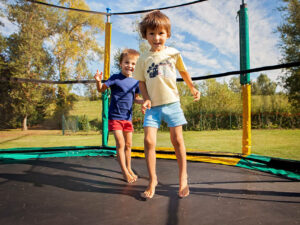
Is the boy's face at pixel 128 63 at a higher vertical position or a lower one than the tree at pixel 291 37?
lower

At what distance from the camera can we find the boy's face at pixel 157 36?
113cm

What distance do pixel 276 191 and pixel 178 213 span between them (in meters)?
0.63

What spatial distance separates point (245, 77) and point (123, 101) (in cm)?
105

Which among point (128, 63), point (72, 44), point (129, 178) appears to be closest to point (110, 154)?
point (129, 178)

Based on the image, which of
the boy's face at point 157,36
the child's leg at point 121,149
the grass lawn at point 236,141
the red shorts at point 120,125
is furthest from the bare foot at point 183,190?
the grass lawn at point 236,141

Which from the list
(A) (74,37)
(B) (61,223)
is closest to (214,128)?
(B) (61,223)

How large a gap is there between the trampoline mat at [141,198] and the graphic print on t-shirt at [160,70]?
65 cm

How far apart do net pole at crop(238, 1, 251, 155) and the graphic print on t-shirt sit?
0.89 meters

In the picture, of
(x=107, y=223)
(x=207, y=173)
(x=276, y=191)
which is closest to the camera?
(x=107, y=223)

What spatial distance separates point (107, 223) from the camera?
76cm

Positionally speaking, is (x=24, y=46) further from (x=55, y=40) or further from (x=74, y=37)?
(x=74, y=37)

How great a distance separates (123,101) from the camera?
1514 millimetres

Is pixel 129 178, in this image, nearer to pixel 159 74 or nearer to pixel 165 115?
pixel 165 115

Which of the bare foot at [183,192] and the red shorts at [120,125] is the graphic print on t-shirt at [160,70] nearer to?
the red shorts at [120,125]
